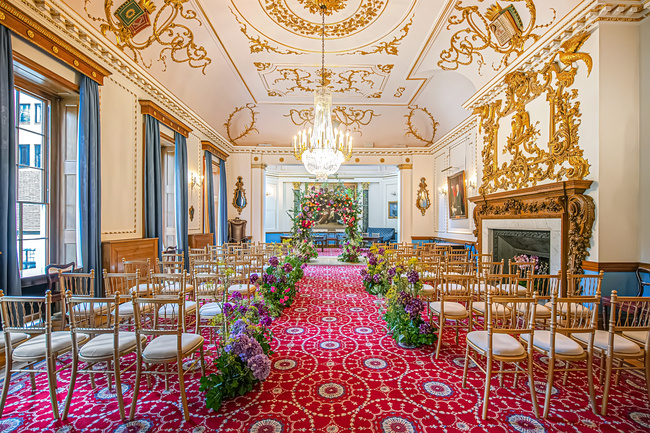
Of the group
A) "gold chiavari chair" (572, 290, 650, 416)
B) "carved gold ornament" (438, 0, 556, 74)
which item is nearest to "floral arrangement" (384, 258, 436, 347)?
"gold chiavari chair" (572, 290, 650, 416)

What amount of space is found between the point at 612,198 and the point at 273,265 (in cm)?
516

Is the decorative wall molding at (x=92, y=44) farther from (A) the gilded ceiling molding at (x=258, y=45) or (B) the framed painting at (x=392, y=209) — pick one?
(B) the framed painting at (x=392, y=209)

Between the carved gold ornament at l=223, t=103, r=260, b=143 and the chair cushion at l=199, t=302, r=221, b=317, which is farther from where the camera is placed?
the carved gold ornament at l=223, t=103, r=260, b=143

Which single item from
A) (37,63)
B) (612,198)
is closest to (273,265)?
(37,63)

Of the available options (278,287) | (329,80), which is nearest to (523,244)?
(278,287)

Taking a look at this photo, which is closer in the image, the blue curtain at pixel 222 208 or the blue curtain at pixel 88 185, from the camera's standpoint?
the blue curtain at pixel 88 185

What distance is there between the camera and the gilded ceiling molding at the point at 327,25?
19.1 feet

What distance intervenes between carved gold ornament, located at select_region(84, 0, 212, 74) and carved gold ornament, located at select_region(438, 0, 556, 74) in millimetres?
5287

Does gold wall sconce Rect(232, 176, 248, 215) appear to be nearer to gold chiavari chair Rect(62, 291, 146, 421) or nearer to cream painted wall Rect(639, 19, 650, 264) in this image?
gold chiavari chair Rect(62, 291, 146, 421)

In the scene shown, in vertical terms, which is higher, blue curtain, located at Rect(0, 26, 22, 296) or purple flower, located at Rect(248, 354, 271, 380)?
blue curtain, located at Rect(0, 26, 22, 296)

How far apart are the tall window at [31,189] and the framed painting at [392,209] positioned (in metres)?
15.6

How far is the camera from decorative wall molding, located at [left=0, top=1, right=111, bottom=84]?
11.5 ft

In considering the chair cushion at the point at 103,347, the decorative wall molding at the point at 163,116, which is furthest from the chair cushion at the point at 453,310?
the decorative wall molding at the point at 163,116

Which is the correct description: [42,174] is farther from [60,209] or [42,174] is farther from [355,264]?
[355,264]
